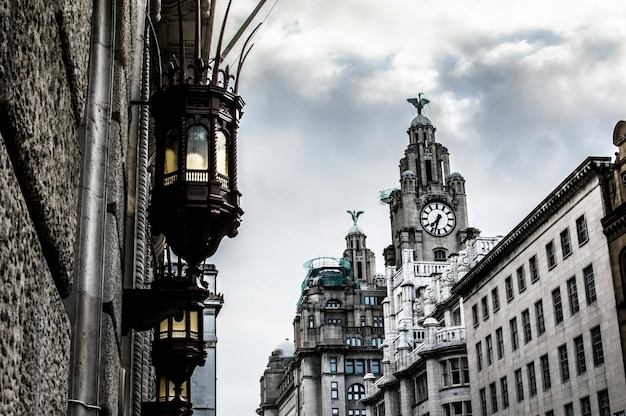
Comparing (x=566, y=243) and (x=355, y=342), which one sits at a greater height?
(x=355, y=342)

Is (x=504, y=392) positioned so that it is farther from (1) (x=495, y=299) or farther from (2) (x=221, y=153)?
(2) (x=221, y=153)

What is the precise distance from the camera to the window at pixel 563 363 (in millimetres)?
47344

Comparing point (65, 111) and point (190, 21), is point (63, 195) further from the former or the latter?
point (190, 21)

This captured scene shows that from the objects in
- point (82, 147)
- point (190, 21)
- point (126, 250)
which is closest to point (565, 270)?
point (190, 21)

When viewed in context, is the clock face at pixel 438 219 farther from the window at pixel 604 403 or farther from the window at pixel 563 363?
the window at pixel 604 403

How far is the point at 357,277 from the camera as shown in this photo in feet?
516

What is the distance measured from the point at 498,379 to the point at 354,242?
104 metres

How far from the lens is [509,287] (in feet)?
185

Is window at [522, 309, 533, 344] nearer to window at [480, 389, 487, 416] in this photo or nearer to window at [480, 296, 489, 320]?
window at [480, 296, 489, 320]

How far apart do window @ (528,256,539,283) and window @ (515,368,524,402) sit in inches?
211

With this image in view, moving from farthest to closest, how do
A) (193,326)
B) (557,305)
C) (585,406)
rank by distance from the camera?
1. (557,305)
2. (585,406)
3. (193,326)

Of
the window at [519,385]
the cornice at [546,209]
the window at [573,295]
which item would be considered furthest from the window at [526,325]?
the window at [573,295]

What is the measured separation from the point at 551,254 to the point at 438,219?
64245 mm

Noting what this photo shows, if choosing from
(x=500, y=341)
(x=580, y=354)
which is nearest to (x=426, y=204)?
(x=500, y=341)
